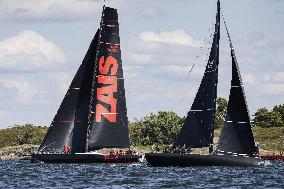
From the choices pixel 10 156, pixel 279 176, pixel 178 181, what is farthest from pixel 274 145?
pixel 178 181

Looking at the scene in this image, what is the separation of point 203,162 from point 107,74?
710 inches

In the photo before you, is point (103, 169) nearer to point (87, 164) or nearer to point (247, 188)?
point (87, 164)

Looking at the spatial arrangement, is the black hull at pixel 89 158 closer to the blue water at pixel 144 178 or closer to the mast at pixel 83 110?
the mast at pixel 83 110

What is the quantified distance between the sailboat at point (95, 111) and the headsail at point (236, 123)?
1662cm

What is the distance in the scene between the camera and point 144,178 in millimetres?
92375

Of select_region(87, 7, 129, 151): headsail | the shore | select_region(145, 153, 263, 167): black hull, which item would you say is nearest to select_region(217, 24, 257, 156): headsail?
select_region(145, 153, 263, 167): black hull

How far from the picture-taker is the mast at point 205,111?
107312 millimetres

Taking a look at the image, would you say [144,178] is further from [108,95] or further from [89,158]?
[108,95]

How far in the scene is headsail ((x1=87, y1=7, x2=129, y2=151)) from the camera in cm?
11800

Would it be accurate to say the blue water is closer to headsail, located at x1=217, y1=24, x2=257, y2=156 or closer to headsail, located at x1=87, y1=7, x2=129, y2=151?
headsail, located at x1=217, y1=24, x2=257, y2=156

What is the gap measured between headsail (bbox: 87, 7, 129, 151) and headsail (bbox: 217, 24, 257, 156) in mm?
16486

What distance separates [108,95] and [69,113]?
5188 millimetres

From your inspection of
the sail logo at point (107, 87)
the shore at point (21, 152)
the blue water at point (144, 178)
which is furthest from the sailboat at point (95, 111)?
the shore at point (21, 152)

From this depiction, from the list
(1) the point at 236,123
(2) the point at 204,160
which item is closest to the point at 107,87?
(2) the point at 204,160
